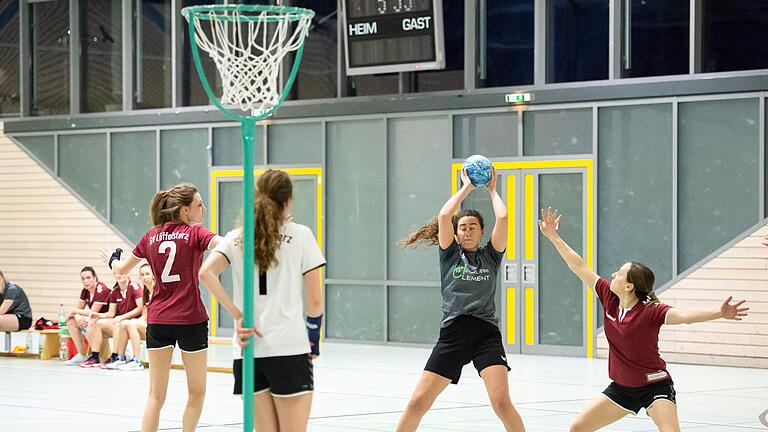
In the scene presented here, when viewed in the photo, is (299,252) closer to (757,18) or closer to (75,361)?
(75,361)

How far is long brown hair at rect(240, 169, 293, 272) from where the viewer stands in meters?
6.00

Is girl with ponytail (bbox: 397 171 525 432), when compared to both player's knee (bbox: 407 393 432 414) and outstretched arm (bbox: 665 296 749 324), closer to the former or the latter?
player's knee (bbox: 407 393 432 414)

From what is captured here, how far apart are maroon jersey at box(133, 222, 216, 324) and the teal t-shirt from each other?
61.6 inches

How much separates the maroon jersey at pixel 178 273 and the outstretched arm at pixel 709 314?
2963 millimetres

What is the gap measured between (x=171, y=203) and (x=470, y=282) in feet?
6.68

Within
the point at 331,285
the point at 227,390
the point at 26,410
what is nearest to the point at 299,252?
the point at 26,410

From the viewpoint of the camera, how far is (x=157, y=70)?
20797 mm

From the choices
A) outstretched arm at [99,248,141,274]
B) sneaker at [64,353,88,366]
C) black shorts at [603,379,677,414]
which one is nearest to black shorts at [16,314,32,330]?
sneaker at [64,353,88,366]

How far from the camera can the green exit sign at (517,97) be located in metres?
16.8

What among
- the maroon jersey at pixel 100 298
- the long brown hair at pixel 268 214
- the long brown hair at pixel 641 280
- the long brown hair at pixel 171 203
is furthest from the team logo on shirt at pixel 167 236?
the maroon jersey at pixel 100 298

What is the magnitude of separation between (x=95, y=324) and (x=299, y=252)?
946 centimetres

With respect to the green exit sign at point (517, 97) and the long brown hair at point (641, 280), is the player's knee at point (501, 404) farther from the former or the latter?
the green exit sign at point (517, 97)

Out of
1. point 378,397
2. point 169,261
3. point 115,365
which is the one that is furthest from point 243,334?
point 115,365

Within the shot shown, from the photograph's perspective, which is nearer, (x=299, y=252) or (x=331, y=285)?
(x=299, y=252)
